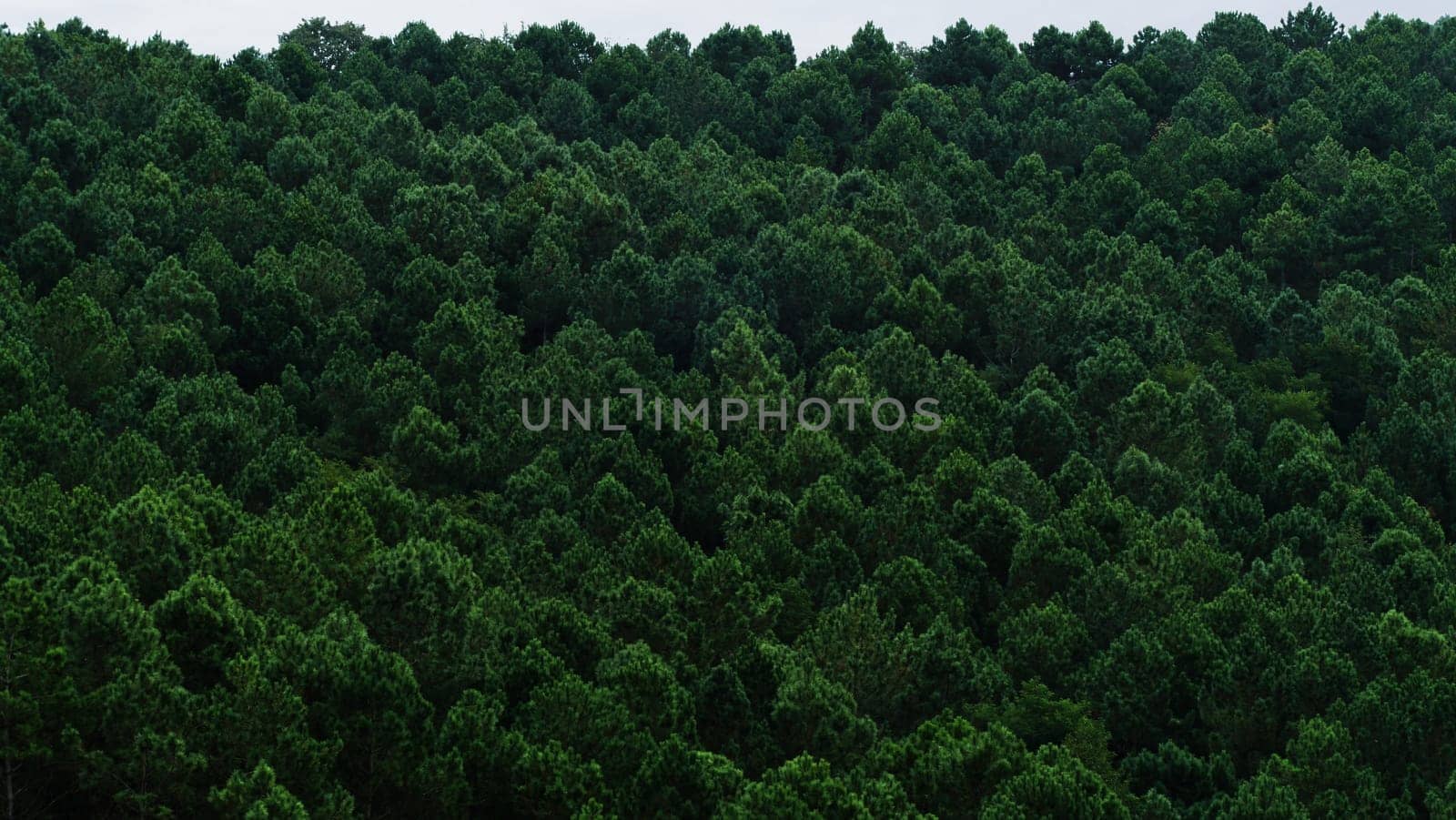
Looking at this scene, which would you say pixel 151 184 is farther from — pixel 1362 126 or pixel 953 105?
pixel 1362 126

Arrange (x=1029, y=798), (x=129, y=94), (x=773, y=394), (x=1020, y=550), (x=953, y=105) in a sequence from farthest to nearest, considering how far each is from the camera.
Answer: (x=953, y=105), (x=129, y=94), (x=773, y=394), (x=1020, y=550), (x=1029, y=798)

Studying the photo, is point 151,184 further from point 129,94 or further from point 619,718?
point 619,718

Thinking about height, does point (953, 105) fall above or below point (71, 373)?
above

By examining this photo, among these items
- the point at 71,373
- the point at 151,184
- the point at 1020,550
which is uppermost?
the point at 151,184

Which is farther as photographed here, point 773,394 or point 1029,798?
point 773,394

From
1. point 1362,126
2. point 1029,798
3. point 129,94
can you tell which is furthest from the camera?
point 1362,126

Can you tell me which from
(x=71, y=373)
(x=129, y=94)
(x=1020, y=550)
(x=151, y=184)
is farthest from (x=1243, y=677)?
(x=129, y=94)

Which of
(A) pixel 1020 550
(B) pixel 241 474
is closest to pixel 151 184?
(B) pixel 241 474
